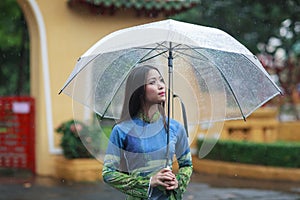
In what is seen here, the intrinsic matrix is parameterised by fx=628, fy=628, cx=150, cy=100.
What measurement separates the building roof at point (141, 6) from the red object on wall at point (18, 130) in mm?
1871

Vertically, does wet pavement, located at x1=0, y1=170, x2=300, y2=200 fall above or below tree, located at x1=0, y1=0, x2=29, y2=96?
below

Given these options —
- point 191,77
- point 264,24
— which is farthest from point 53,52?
point 191,77

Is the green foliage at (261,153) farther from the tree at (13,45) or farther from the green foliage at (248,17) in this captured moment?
the tree at (13,45)

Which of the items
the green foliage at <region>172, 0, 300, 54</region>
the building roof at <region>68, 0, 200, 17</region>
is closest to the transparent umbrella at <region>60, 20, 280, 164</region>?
the building roof at <region>68, 0, 200, 17</region>

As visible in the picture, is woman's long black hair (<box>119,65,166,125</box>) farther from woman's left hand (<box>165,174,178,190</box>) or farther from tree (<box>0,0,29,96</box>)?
tree (<box>0,0,29,96</box>)

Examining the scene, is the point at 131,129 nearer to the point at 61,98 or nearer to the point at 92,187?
the point at 92,187

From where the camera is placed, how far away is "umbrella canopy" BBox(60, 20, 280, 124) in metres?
3.76

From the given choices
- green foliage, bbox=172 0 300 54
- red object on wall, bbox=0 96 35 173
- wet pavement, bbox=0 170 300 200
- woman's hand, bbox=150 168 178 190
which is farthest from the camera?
green foliage, bbox=172 0 300 54

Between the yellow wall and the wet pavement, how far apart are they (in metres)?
0.61

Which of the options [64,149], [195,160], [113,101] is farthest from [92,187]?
[113,101]

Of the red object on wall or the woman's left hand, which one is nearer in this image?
the woman's left hand

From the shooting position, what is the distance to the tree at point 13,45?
16.3m

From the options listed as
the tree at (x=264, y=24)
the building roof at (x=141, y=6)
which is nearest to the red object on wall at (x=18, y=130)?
the building roof at (x=141, y=6)

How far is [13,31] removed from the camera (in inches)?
706
